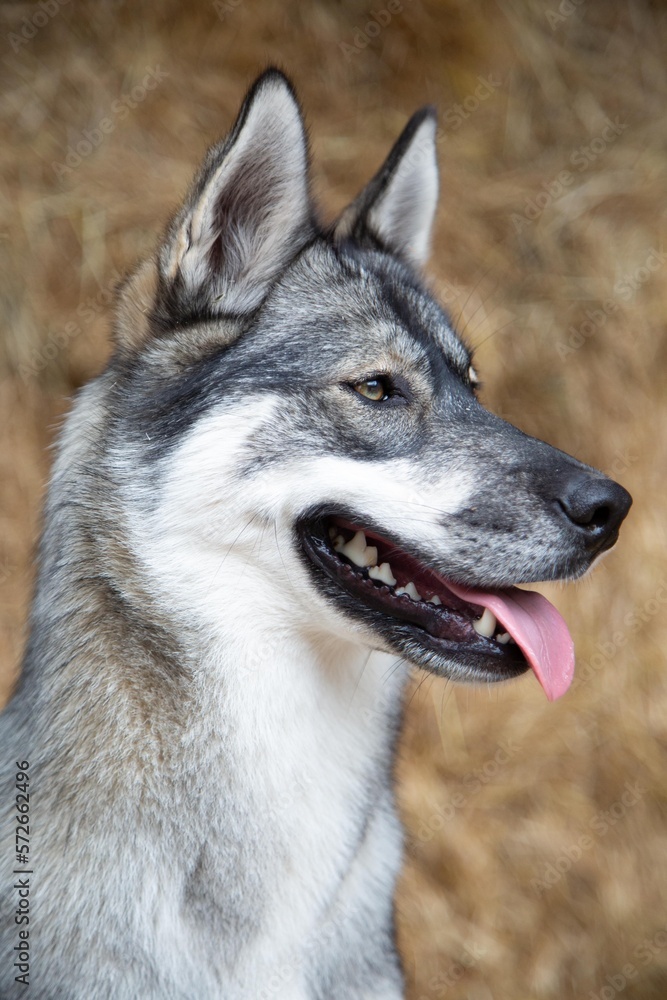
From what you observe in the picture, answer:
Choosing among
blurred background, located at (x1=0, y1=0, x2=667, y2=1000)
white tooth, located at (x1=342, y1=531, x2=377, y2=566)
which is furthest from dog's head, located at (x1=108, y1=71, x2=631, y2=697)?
blurred background, located at (x1=0, y1=0, x2=667, y2=1000)

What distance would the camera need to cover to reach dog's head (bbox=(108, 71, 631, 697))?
2330 millimetres

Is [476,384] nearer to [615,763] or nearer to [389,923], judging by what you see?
[389,923]

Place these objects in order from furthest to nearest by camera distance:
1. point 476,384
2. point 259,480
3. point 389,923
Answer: point 476,384 → point 389,923 → point 259,480

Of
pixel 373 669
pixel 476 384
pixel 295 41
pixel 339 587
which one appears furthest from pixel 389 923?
pixel 295 41

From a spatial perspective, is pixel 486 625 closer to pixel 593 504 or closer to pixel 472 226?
pixel 593 504

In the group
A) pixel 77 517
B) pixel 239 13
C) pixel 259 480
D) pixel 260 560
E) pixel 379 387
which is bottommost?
pixel 77 517

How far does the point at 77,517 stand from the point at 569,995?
3.50m

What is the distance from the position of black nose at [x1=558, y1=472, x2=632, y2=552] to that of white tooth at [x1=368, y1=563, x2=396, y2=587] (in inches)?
17.8

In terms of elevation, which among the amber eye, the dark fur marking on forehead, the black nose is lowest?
the amber eye

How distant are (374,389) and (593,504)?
64cm

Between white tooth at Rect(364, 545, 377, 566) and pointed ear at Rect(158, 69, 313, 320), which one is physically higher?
pointed ear at Rect(158, 69, 313, 320)

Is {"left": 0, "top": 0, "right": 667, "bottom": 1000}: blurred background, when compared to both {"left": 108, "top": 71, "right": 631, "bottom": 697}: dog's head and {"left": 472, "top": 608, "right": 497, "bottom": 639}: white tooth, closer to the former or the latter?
{"left": 108, "top": 71, "right": 631, "bottom": 697}: dog's head

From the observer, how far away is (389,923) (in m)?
2.78

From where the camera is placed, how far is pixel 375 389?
255 cm
